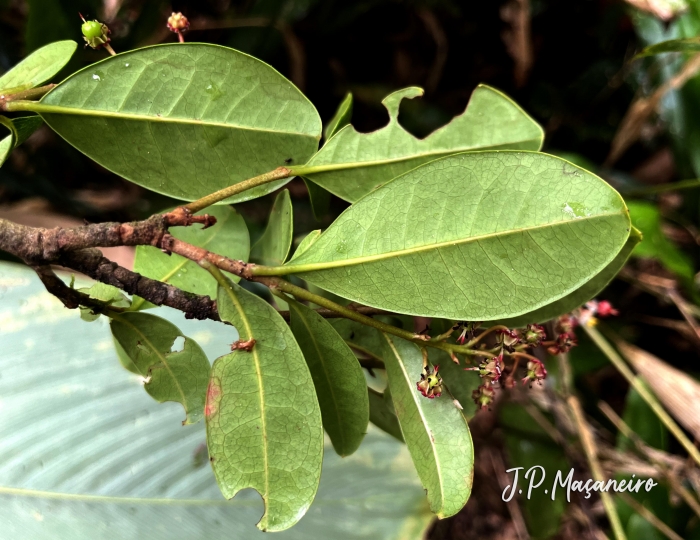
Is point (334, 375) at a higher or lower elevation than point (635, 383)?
higher

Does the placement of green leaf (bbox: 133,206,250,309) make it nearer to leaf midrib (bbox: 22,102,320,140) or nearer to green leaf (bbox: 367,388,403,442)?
leaf midrib (bbox: 22,102,320,140)

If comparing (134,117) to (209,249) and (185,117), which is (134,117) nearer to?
(185,117)

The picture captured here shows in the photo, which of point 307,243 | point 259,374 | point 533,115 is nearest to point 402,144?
point 307,243

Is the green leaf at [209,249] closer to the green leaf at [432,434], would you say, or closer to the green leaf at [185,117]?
the green leaf at [185,117]

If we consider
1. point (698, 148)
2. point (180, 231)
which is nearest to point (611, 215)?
point (180, 231)

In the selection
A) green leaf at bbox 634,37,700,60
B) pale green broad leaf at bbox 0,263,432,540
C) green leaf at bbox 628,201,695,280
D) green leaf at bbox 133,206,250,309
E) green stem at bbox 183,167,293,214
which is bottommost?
pale green broad leaf at bbox 0,263,432,540

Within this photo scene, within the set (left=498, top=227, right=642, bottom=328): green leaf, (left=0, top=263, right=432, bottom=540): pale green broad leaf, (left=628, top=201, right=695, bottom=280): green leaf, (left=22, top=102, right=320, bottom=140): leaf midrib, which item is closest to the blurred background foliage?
(left=628, top=201, right=695, bottom=280): green leaf
